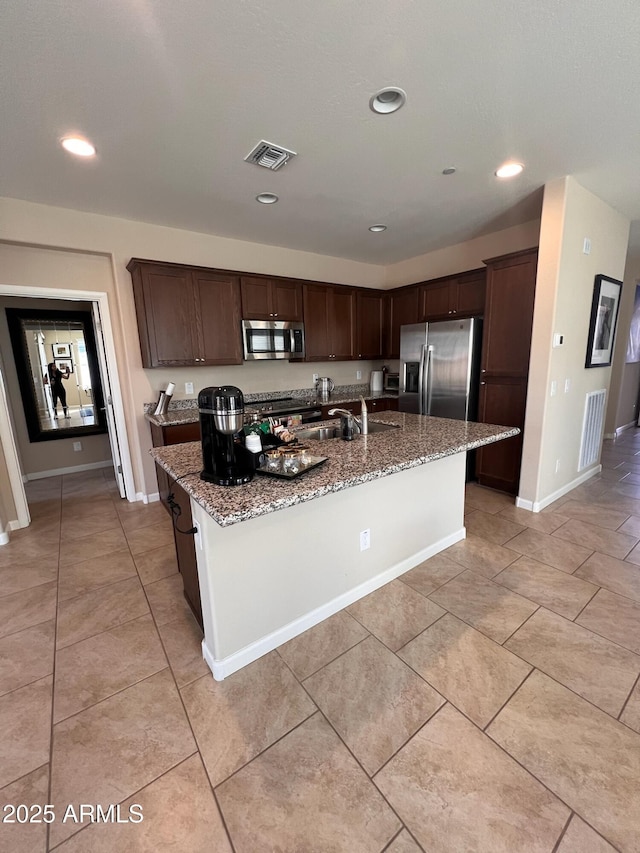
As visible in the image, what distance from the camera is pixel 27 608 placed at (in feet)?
6.90

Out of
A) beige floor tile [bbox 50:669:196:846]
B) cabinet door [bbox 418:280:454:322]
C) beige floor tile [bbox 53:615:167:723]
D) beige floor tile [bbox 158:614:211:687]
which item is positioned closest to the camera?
beige floor tile [bbox 50:669:196:846]

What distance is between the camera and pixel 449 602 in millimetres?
2023

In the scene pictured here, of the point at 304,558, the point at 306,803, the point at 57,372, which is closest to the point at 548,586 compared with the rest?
the point at 304,558

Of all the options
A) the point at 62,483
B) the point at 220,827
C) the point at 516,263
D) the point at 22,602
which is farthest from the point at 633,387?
the point at 62,483

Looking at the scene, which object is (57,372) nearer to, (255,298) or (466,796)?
(255,298)

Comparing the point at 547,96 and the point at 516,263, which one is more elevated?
the point at 547,96

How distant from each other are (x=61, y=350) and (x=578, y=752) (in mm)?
5693

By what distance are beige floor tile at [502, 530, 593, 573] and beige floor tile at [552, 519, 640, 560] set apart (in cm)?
8

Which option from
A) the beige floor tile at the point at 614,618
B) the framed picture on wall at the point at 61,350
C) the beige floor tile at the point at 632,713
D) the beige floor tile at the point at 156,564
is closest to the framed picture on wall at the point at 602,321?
the beige floor tile at the point at 614,618

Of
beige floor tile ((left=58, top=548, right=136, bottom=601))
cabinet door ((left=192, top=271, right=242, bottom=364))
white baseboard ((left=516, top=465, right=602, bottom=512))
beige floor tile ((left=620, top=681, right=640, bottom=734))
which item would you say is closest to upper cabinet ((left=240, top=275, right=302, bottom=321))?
cabinet door ((left=192, top=271, right=242, bottom=364))

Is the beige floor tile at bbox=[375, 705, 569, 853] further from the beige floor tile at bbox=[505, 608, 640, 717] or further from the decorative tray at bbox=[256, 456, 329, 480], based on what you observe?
the decorative tray at bbox=[256, 456, 329, 480]

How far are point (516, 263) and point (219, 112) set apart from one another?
2657 mm

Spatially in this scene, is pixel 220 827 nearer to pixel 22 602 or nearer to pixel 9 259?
pixel 22 602

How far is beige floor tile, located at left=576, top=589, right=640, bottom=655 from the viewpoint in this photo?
175 centimetres
